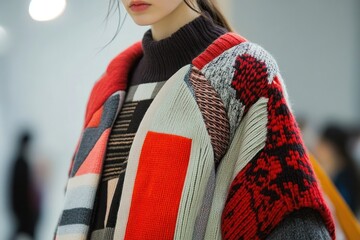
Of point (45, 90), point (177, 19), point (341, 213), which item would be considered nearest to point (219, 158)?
point (177, 19)

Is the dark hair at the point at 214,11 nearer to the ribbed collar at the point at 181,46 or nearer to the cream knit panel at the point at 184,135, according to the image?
the ribbed collar at the point at 181,46

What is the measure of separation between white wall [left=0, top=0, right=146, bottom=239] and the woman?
269cm

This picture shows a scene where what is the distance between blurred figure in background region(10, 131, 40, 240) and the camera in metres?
5.21

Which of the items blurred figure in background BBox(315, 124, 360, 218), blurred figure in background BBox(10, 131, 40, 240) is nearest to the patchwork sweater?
blurred figure in background BBox(315, 124, 360, 218)

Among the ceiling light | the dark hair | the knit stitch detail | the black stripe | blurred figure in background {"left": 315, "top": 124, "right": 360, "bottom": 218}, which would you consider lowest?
blurred figure in background {"left": 315, "top": 124, "right": 360, "bottom": 218}

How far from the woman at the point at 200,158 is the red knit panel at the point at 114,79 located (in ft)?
0.40

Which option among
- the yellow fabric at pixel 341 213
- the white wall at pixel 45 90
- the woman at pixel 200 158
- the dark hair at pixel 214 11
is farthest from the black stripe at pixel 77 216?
the white wall at pixel 45 90

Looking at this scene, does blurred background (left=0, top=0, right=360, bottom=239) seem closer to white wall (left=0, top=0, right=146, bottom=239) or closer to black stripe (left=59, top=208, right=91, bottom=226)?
white wall (left=0, top=0, right=146, bottom=239)

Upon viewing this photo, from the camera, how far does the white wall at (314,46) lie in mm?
6996

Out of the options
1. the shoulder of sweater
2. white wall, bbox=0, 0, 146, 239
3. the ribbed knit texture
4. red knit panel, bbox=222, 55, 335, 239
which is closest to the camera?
red knit panel, bbox=222, 55, 335, 239

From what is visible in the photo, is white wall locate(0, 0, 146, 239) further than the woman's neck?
Yes

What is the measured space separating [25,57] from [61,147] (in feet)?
2.17

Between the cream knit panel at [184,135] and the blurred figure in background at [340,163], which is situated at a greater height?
the cream knit panel at [184,135]

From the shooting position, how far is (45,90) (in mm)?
4984
